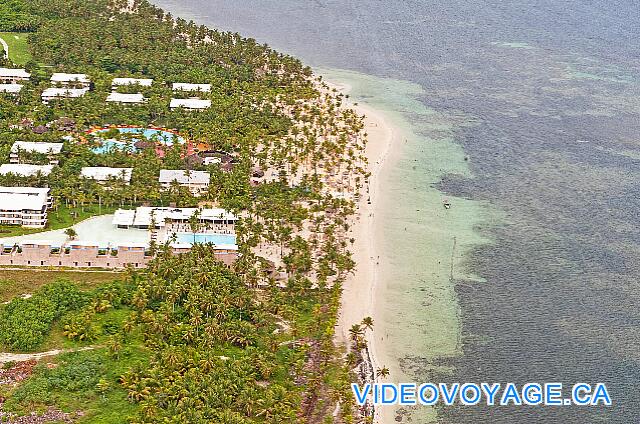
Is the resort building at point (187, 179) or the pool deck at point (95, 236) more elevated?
the resort building at point (187, 179)

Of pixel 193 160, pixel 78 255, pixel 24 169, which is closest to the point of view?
pixel 78 255

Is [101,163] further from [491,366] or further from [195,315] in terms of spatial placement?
[491,366]

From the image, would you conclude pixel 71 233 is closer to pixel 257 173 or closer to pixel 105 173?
pixel 105 173

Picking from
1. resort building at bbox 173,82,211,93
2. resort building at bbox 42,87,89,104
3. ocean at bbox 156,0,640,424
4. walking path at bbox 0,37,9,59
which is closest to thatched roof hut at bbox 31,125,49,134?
resort building at bbox 42,87,89,104

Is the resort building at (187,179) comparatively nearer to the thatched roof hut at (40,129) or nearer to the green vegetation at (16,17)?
the thatched roof hut at (40,129)

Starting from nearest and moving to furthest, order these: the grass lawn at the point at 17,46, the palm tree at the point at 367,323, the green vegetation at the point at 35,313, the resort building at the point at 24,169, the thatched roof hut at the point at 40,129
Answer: the green vegetation at the point at 35,313
the palm tree at the point at 367,323
the resort building at the point at 24,169
the thatched roof hut at the point at 40,129
the grass lawn at the point at 17,46

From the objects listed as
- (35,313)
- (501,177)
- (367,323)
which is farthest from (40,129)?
(501,177)

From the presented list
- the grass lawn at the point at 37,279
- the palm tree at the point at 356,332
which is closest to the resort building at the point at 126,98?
the grass lawn at the point at 37,279

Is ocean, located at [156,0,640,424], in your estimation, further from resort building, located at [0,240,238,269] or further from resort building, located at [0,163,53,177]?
resort building, located at [0,163,53,177]
